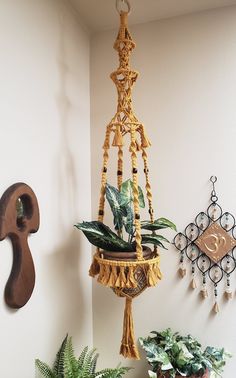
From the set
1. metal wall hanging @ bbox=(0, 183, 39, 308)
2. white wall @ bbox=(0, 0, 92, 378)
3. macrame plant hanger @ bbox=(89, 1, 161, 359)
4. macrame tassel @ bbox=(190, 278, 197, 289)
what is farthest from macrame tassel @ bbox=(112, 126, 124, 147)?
macrame tassel @ bbox=(190, 278, 197, 289)

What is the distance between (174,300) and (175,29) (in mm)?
1302

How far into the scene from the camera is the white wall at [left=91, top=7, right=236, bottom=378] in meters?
1.30

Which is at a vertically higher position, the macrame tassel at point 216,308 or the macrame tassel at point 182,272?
the macrame tassel at point 182,272

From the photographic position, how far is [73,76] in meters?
1.32

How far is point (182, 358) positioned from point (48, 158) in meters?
0.96

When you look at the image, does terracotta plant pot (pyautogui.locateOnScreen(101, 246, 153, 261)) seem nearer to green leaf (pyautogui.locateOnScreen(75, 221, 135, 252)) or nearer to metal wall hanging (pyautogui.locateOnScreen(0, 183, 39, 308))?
green leaf (pyautogui.locateOnScreen(75, 221, 135, 252))

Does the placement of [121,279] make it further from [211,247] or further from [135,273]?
[211,247]

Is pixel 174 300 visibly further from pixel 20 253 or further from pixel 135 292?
pixel 20 253

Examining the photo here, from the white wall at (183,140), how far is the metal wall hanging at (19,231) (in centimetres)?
62

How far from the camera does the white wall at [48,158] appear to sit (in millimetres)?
891

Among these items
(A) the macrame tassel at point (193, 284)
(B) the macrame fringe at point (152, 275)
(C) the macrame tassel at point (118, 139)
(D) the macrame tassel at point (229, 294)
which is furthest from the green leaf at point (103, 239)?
(D) the macrame tassel at point (229, 294)

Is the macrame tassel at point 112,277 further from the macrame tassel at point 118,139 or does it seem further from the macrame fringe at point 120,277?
the macrame tassel at point 118,139

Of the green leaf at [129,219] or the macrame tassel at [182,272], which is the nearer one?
the green leaf at [129,219]

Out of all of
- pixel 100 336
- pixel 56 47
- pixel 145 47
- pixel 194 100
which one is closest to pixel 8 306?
pixel 100 336
